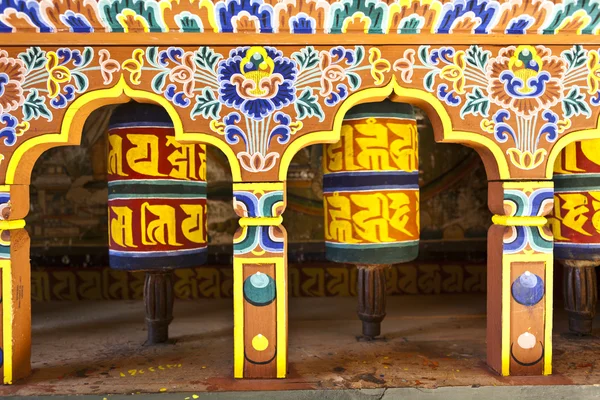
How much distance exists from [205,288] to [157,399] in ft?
8.06

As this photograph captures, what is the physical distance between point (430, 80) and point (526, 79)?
1.67 ft

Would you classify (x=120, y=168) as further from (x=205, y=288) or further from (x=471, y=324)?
(x=471, y=324)

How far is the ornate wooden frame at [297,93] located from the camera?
237 centimetres

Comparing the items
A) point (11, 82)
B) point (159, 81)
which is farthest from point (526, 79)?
point (11, 82)

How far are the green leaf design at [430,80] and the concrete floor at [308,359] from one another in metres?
1.57

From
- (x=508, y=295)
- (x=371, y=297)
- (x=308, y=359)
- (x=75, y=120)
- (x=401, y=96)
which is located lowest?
(x=308, y=359)

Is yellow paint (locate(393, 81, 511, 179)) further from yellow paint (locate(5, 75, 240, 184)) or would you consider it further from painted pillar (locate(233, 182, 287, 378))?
yellow paint (locate(5, 75, 240, 184))

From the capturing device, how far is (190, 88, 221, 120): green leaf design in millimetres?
2408

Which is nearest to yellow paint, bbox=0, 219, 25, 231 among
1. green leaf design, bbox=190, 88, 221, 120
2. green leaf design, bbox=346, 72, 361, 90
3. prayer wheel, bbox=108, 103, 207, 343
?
prayer wheel, bbox=108, 103, 207, 343

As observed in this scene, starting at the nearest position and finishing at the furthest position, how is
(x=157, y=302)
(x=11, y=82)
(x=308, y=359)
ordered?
1. (x=11, y=82)
2. (x=308, y=359)
3. (x=157, y=302)

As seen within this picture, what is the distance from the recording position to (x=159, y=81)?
7.89ft

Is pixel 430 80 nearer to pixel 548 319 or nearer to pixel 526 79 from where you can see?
pixel 526 79

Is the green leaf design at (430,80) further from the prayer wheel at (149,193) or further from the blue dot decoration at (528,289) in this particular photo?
the prayer wheel at (149,193)

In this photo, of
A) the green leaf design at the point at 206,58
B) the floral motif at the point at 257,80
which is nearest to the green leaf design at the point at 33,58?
the green leaf design at the point at 206,58
